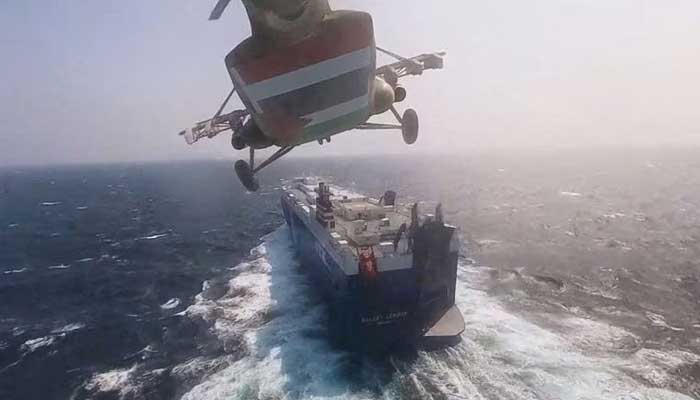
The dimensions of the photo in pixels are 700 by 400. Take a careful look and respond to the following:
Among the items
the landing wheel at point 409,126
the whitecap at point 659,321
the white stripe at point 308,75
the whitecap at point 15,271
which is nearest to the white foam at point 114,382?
the landing wheel at point 409,126

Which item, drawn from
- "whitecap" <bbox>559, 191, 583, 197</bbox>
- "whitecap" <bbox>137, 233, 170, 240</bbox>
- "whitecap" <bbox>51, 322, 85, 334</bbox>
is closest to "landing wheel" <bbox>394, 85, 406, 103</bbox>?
"whitecap" <bbox>51, 322, 85, 334</bbox>

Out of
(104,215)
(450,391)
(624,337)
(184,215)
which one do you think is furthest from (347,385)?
(104,215)

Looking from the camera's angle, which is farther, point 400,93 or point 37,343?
point 37,343

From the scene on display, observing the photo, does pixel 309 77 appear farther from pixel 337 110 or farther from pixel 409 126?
pixel 409 126

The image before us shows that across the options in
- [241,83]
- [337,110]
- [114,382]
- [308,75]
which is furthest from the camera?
[114,382]

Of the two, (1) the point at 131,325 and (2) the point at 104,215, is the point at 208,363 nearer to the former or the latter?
(1) the point at 131,325

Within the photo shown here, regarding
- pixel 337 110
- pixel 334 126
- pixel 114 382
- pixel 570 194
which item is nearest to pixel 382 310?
pixel 114 382

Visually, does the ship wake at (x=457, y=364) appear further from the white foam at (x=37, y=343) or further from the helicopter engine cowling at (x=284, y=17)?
the helicopter engine cowling at (x=284, y=17)

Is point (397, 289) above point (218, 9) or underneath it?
underneath
